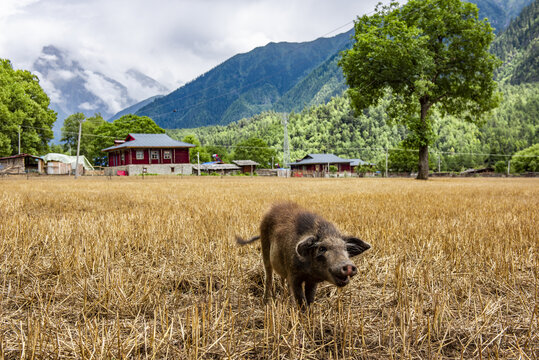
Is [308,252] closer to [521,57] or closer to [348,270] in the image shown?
[348,270]

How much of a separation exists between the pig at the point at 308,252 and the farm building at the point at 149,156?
53.7m

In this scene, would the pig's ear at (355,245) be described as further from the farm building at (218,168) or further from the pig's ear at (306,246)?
the farm building at (218,168)

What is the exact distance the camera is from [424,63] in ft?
78.0

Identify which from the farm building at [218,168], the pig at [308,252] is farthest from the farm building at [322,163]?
the pig at [308,252]

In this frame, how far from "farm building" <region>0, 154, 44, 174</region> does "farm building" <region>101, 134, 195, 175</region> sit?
10.3 metres

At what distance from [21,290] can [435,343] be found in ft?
9.46

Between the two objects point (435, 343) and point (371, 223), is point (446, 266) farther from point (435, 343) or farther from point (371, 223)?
point (371, 223)

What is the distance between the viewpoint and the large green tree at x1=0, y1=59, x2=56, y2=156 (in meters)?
41.2

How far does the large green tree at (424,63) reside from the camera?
24.4 meters

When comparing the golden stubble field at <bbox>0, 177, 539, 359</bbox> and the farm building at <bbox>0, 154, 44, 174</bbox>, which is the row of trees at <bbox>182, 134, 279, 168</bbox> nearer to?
the farm building at <bbox>0, 154, 44, 174</bbox>

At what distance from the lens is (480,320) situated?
190cm

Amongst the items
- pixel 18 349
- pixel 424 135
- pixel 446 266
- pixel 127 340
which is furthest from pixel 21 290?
pixel 424 135

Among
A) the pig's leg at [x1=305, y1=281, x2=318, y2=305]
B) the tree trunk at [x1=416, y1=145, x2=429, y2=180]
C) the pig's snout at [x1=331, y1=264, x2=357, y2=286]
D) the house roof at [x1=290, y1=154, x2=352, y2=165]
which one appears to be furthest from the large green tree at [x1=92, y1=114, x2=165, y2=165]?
the pig's snout at [x1=331, y1=264, x2=357, y2=286]

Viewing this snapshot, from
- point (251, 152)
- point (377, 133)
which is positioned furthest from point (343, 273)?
point (377, 133)
